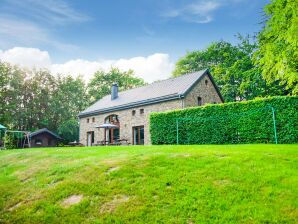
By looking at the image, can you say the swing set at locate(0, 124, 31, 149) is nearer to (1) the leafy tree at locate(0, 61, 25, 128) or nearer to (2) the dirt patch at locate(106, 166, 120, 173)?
(1) the leafy tree at locate(0, 61, 25, 128)

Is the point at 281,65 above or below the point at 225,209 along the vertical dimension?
above

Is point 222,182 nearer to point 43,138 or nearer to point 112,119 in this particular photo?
point 112,119

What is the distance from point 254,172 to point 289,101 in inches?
327

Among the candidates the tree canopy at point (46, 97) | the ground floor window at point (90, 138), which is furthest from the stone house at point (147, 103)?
the tree canopy at point (46, 97)

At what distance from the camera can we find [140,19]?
1197 cm

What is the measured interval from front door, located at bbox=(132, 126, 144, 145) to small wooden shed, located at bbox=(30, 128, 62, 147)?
55.7ft

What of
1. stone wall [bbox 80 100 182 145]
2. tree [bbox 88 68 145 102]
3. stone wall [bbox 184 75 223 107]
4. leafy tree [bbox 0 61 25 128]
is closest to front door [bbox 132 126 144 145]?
stone wall [bbox 80 100 182 145]

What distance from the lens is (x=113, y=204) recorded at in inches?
178

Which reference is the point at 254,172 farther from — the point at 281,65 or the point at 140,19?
the point at 140,19

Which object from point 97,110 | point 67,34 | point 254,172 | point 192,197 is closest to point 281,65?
point 254,172

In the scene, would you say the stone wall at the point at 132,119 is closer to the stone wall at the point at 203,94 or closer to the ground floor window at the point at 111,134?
the ground floor window at the point at 111,134

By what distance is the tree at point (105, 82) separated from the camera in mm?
44494

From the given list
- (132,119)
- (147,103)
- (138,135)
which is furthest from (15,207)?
(132,119)

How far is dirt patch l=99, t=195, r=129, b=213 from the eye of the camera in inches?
172
